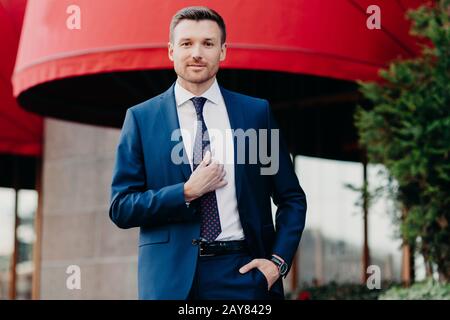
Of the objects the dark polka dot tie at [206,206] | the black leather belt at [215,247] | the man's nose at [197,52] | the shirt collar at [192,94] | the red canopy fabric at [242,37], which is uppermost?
the red canopy fabric at [242,37]

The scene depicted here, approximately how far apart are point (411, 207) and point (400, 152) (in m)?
0.56

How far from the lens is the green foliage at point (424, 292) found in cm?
648

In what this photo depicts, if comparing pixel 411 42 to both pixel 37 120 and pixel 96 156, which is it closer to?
pixel 96 156

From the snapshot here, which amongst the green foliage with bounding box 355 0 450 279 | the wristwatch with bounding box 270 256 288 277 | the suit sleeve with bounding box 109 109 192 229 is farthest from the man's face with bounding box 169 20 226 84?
the green foliage with bounding box 355 0 450 279

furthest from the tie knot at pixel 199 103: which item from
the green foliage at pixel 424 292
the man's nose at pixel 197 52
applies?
the green foliage at pixel 424 292

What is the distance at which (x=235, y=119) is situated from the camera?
99.0 inches

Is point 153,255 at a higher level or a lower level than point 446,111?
lower

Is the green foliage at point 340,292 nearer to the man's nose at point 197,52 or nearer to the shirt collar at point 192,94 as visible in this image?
the shirt collar at point 192,94

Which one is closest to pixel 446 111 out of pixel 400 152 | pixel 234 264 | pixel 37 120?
pixel 400 152

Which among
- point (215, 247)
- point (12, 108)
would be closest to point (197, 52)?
point (215, 247)

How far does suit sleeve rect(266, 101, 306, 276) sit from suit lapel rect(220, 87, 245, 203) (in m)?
0.12

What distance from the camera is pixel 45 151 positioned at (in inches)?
449

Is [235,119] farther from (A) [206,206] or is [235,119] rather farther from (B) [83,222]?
(B) [83,222]
